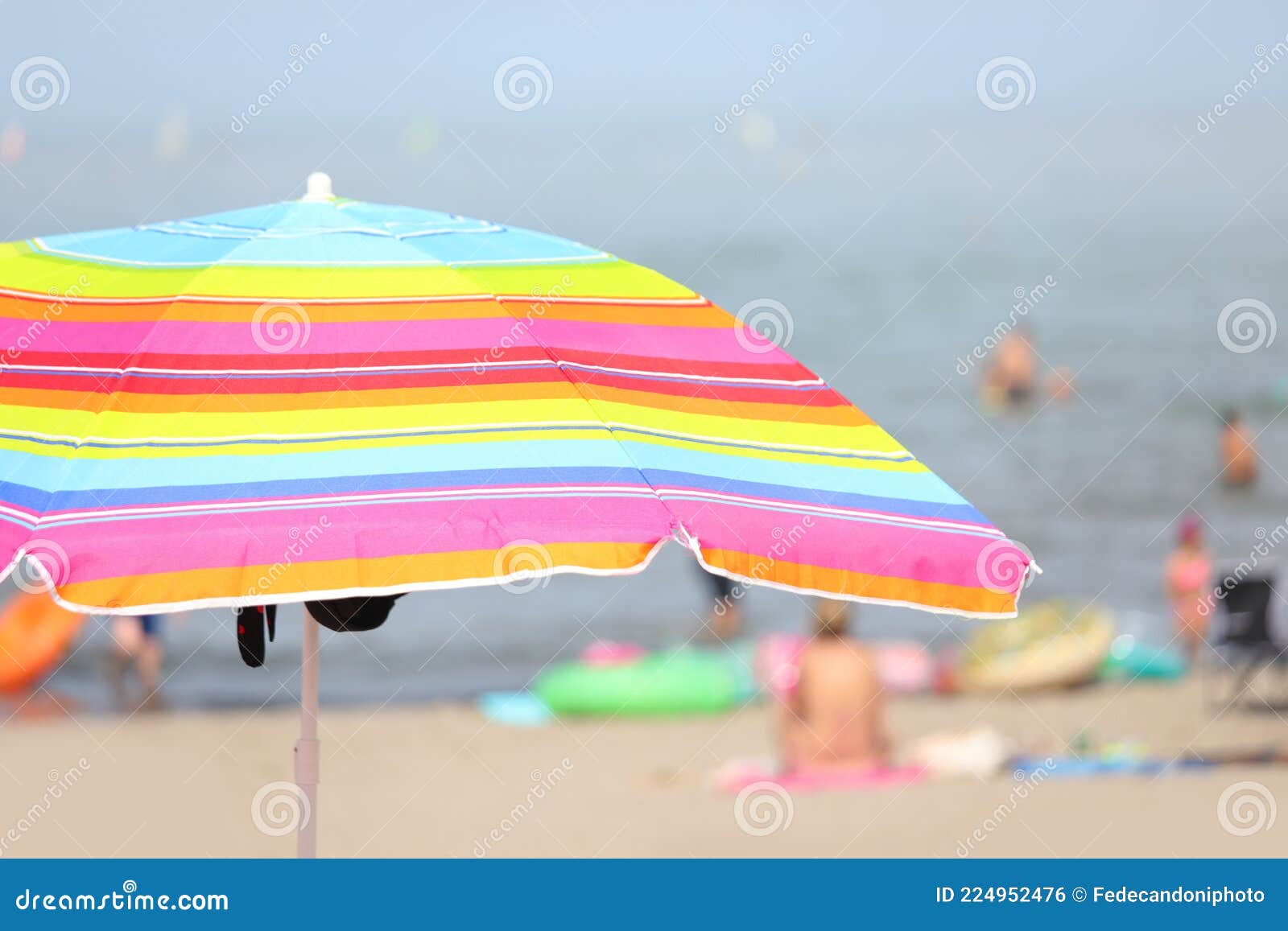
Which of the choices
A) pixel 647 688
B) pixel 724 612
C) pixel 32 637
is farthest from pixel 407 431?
pixel 724 612

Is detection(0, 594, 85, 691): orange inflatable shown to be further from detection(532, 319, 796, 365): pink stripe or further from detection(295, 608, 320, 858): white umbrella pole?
detection(532, 319, 796, 365): pink stripe

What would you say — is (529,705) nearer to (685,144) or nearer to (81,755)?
(81,755)

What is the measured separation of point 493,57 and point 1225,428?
10.6m

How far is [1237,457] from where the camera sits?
19.0 metres

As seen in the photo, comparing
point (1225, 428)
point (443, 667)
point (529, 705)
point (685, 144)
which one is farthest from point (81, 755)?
point (1225, 428)

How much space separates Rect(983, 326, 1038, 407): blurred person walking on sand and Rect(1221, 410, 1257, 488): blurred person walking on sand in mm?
2544

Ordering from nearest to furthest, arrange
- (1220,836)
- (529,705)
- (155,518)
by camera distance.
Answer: (155,518), (1220,836), (529,705)

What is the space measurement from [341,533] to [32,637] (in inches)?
406

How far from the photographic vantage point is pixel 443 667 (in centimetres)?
1291

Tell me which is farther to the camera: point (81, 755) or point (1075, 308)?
point (1075, 308)

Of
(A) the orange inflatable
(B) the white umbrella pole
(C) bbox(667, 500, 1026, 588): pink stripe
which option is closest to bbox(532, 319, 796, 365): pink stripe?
(C) bbox(667, 500, 1026, 588): pink stripe

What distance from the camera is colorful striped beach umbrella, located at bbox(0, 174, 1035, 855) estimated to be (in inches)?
96.0

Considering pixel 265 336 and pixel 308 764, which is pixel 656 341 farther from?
pixel 308 764

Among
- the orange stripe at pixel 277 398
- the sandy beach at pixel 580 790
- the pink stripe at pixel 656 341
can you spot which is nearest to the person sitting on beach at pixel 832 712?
the sandy beach at pixel 580 790
